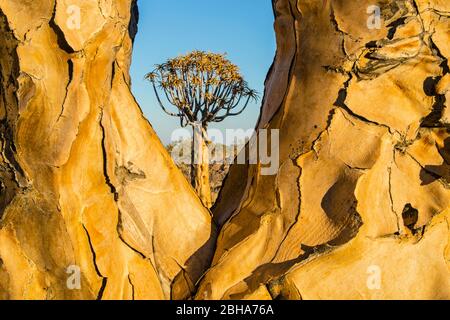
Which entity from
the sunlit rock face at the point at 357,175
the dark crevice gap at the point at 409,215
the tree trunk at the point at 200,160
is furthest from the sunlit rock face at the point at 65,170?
the tree trunk at the point at 200,160

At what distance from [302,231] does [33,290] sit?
0.86 meters

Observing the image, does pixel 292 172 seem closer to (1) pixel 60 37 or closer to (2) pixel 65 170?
(2) pixel 65 170

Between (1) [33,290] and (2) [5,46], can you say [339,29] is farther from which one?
(1) [33,290]

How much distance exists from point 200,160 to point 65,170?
7277 mm

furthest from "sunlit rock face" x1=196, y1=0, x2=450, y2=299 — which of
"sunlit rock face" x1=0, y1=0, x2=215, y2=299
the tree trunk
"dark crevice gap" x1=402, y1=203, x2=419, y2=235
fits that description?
the tree trunk

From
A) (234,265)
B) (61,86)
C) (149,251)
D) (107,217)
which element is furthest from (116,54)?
(234,265)

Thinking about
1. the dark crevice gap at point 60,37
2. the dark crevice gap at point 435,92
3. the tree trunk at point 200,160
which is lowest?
the tree trunk at point 200,160

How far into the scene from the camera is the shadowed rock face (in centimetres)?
179

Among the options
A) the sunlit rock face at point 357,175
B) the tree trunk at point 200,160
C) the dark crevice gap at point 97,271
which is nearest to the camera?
the sunlit rock face at point 357,175

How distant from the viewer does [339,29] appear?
6.42 ft

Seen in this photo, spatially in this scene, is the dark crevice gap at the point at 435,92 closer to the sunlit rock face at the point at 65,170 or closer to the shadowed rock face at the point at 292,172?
the shadowed rock face at the point at 292,172

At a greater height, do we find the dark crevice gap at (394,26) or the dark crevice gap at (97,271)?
the dark crevice gap at (394,26)

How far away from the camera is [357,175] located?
1.83 meters

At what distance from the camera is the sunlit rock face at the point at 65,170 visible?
187 centimetres
